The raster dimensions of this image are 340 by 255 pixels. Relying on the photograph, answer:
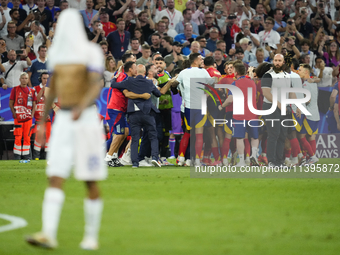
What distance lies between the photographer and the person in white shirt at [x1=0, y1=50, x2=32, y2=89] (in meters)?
18.2

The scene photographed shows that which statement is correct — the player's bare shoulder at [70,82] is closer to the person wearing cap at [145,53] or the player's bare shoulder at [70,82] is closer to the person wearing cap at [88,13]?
the person wearing cap at [145,53]

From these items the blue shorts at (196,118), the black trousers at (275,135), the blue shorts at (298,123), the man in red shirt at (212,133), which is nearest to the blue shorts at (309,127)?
the blue shorts at (298,123)

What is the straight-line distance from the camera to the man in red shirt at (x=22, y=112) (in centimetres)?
1719

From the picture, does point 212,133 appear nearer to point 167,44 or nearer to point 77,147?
point 167,44

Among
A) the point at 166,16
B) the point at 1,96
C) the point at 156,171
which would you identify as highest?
the point at 166,16

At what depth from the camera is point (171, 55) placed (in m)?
18.6

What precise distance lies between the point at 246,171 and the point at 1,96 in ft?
29.4

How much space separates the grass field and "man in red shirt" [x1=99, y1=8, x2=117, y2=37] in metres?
9.88

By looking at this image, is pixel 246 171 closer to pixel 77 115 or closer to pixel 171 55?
pixel 171 55

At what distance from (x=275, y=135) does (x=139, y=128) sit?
3.31 metres

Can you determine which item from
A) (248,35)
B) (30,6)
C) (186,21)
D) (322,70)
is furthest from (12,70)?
(322,70)

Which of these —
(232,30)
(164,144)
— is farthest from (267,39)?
(164,144)

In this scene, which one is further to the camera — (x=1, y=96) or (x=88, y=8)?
(x=88, y=8)

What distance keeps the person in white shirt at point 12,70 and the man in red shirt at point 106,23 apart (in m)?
3.28
